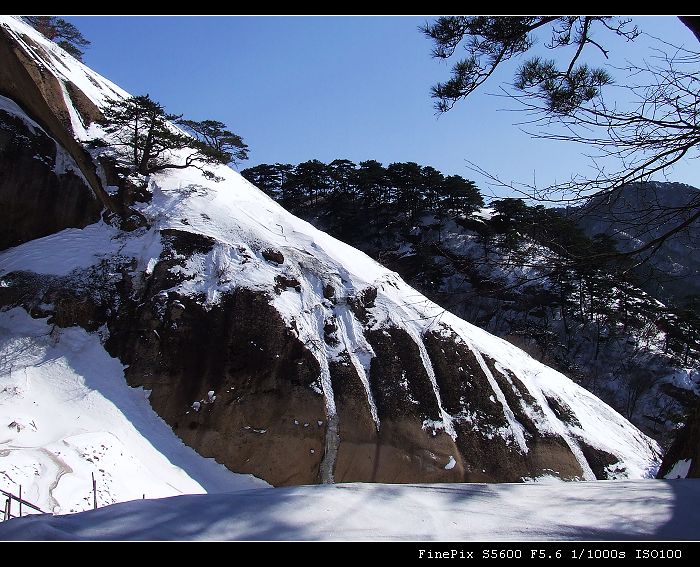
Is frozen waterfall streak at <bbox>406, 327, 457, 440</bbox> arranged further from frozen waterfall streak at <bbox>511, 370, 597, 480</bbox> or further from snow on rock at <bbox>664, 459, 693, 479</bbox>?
snow on rock at <bbox>664, 459, 693, 479</bbox>

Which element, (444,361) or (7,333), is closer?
(7,333)

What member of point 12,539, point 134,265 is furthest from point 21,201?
point 12,539

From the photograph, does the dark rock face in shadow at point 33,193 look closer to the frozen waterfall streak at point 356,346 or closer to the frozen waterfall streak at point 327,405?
the frozen waterfall streak at point 327,405

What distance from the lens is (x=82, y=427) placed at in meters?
13.0

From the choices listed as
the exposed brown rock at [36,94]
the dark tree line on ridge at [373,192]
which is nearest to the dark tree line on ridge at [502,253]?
the dark tree line on ridge at [373,192]

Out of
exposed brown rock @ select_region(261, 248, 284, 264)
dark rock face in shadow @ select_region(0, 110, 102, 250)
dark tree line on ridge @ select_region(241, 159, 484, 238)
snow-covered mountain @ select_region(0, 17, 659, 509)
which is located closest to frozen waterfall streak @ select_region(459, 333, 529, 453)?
snow-covered mountain @ select_region(0, 17, 659, 509)

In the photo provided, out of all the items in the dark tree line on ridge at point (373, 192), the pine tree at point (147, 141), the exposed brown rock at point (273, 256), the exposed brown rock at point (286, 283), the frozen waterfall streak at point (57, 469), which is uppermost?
the dark tree line on ridge at point (373, 192)

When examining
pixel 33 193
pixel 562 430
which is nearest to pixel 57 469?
pixel 33 193

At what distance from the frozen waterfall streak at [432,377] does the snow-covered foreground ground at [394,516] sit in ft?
45.3

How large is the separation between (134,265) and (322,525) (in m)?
17.5

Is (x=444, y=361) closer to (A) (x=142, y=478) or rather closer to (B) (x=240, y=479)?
(B) (x=240, y=479)

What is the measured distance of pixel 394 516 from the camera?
8.41 ft

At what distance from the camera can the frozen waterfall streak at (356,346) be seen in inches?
658

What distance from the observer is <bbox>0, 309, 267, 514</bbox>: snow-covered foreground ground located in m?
10.6
